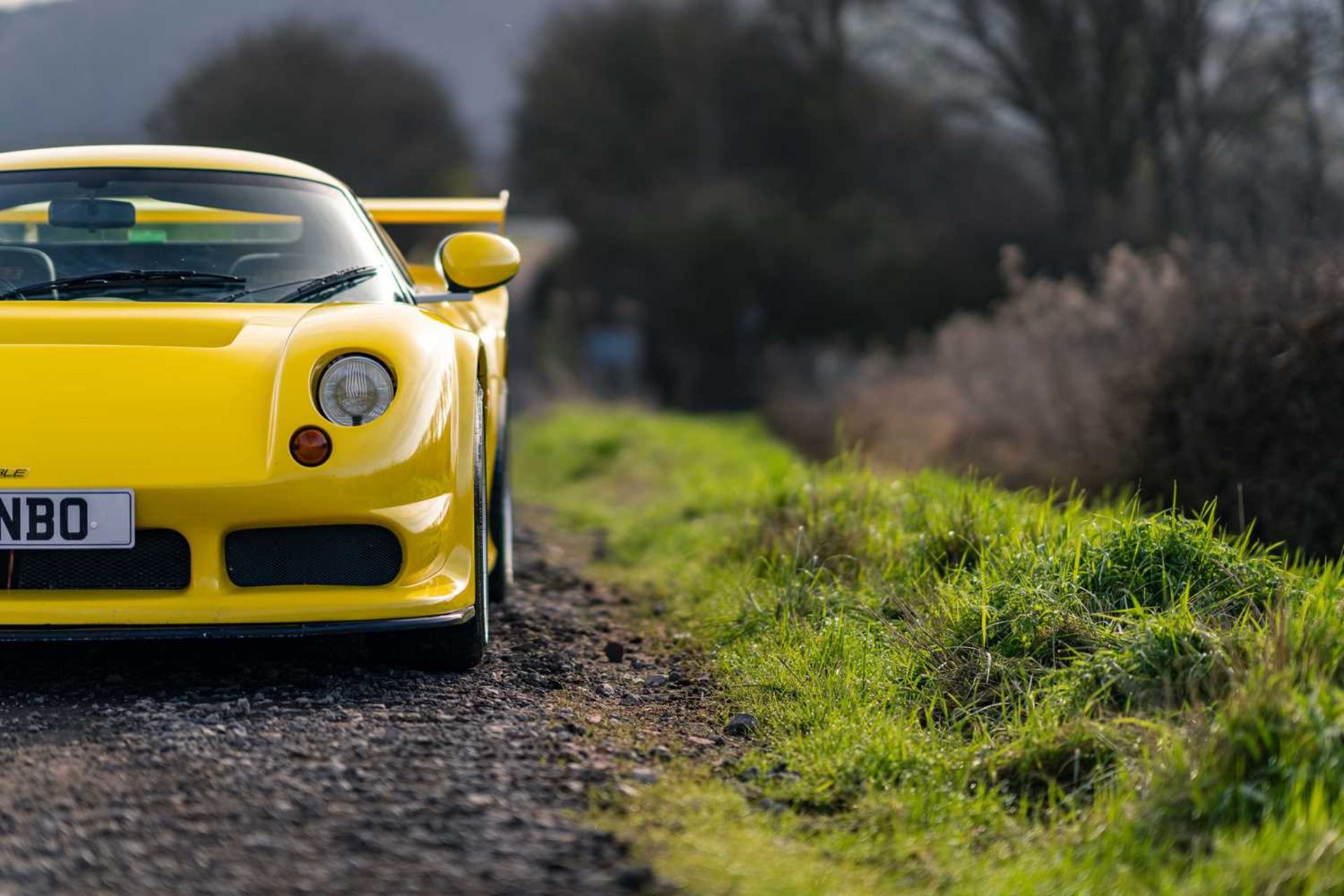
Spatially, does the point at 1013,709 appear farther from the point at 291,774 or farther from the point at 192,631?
the point at 192,631

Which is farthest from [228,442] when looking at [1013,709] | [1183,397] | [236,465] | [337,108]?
[337,108]

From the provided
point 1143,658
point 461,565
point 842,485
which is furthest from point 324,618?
point 842,485

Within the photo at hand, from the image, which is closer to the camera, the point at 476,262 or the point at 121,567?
the point at 121,567

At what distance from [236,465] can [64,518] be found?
15.4 inches

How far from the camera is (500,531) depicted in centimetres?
507

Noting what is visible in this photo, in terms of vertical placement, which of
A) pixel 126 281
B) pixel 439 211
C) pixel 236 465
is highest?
pixel 439 211

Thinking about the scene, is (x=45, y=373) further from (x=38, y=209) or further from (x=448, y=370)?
(x=38, y=209)

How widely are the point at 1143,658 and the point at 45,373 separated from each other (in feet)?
8.61

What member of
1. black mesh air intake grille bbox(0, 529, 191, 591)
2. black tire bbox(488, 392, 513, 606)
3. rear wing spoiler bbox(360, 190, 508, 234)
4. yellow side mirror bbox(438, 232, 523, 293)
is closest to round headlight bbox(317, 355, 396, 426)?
black mesh air intake grille bbox(0, 529, 191, 591)

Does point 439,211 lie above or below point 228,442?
above

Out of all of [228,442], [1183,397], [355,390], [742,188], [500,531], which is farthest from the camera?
[742,188]

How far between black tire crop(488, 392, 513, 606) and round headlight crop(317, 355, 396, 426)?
4.60ft

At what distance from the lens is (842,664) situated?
A: 387cm

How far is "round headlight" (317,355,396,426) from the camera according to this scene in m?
3.47
